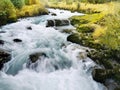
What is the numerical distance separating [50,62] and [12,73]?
2.18 metres

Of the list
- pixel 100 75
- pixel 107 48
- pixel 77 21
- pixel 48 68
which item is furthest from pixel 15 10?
pixel 100 75

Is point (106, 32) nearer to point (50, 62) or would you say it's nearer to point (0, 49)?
point (50, 62)

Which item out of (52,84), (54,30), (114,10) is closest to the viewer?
(52,84)

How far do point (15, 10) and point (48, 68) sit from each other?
49.4ft

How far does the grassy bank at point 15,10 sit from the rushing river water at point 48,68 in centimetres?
537

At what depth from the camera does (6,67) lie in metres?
14.2

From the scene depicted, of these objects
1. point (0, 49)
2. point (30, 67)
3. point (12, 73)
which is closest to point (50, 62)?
point (30, 67)

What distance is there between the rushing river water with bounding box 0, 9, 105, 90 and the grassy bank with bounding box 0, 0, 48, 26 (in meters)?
5.37

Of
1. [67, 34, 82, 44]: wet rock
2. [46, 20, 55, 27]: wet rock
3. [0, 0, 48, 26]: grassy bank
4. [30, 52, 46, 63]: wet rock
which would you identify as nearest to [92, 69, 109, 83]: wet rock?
[30, 52, 46, 63]: wet rock

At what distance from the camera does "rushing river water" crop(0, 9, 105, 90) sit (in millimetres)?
12898

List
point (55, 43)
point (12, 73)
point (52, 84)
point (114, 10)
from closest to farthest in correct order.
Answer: point (52, 84), point (12, 73), point (114, 10), point (55, 43)

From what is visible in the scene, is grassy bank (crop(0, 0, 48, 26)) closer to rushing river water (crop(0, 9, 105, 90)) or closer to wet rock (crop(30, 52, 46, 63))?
rushing river water (crop(0, 9, 105, 90))

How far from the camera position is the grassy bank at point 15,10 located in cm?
2395

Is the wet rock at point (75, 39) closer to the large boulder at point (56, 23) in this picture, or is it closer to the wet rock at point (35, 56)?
the wet rock at point (35, 56)
